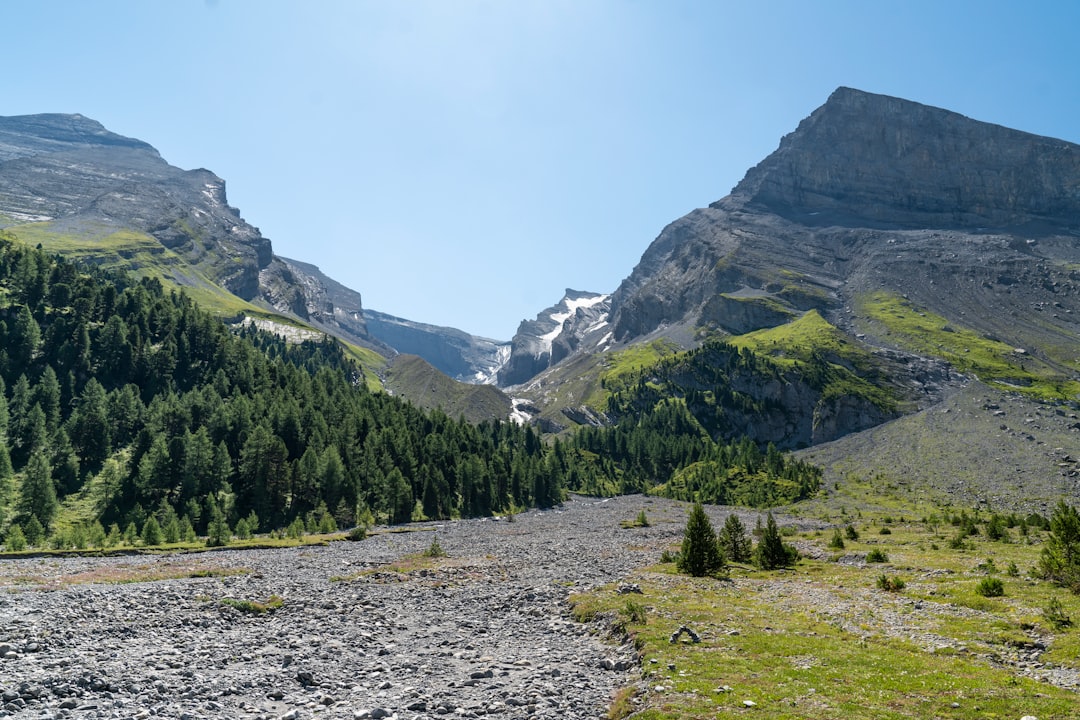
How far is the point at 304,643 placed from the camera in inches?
1083

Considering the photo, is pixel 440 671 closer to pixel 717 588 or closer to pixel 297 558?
pixel 717 588

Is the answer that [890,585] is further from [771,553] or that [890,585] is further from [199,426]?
[199,426]

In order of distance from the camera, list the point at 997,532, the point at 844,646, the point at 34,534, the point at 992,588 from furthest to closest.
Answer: the point at 34,534 < the point at 997,532 < the point at 992,588 < the point at 844,646

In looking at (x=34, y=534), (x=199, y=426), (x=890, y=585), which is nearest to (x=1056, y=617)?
(x=890, y=585)

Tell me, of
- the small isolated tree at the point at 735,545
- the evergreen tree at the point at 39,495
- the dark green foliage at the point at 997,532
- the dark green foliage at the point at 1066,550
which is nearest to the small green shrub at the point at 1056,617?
the dark green foliage at the point at 1066,550

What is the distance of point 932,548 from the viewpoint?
65375 mm

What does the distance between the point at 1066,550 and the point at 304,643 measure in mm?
44904

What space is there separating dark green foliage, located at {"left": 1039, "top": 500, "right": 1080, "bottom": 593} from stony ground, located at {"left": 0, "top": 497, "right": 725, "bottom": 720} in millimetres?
28577

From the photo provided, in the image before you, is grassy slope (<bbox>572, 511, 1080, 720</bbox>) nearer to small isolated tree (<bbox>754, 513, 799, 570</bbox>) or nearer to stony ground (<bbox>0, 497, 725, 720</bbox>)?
stony ground (<bbox>0, 497, 725, 720</bbox>)

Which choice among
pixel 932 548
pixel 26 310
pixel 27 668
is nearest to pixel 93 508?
pixel 26 310

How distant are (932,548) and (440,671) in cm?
6377

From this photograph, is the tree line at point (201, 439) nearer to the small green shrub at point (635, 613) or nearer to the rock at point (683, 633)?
the small green shrub at point (635, 613)

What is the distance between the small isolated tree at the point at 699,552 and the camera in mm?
47781

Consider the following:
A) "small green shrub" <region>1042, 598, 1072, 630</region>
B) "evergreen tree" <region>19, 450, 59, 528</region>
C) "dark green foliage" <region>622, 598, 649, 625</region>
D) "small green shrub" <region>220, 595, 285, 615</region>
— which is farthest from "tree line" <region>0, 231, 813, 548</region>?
"small green shrub" <region>1042, 598, 1072, 630</region>
